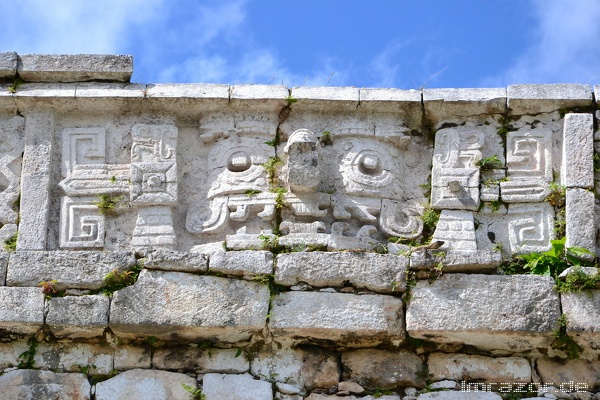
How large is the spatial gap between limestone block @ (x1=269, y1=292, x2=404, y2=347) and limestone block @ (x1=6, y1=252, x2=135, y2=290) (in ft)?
3.55

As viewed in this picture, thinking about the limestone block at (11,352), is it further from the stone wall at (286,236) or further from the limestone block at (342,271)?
the limestone block at (342,271)

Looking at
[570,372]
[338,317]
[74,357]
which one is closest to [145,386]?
[74,357]

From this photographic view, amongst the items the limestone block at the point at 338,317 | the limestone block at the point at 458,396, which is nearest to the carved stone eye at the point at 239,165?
the limestone block at the point at 338,317

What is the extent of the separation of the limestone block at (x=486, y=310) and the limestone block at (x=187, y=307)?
1046 millimetres

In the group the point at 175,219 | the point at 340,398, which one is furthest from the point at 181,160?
the point at 340,398

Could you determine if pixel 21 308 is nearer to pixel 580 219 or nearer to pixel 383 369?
pixel 383 369

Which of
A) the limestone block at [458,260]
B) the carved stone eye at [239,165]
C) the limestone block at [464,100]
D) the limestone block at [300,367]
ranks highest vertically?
the limestone block at [464,100]

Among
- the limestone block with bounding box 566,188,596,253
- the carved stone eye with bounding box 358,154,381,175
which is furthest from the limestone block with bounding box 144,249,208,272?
the limestone block with bounding box 566,188,596,253

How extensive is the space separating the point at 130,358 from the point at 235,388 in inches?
29.1

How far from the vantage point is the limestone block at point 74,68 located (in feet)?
29.4

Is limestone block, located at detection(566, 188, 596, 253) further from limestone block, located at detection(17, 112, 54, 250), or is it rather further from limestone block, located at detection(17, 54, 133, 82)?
limestone block, located at detection(17, 112, 54, 250)

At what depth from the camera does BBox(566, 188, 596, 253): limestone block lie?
8.52 m

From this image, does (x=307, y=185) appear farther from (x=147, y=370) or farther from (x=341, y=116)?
(x=147, y=370)

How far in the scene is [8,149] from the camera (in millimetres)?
8969
